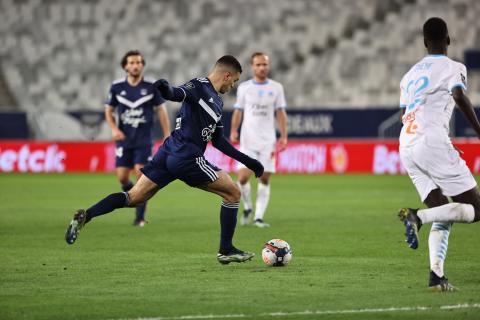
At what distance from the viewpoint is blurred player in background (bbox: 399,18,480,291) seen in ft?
26.6

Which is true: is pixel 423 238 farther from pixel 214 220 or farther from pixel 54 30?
pixel 54 30

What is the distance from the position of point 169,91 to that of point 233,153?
1395 mm

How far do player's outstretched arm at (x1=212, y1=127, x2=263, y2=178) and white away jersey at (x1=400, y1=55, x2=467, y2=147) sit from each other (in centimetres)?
243

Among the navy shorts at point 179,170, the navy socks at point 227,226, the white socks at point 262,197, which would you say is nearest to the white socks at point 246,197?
the white socks at point 262,197

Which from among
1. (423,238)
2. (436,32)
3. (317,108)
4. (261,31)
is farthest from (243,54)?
(436,32)

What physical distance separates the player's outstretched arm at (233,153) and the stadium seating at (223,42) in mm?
23252

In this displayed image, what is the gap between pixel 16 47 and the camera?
121ft

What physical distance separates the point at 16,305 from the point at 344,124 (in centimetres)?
2430

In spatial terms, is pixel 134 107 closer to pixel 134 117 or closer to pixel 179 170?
pixel 134 117

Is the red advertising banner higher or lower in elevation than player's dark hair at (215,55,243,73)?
higher

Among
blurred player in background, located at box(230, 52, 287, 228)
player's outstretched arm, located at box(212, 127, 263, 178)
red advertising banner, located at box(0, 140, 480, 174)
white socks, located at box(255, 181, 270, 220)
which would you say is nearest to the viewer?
player's outstretched arm, located at box(212, 127, 263, 178)

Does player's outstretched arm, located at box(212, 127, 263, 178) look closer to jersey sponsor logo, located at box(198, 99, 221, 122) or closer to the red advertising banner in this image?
jersey sponsor logo, located at box(198, 99, 221, 122)

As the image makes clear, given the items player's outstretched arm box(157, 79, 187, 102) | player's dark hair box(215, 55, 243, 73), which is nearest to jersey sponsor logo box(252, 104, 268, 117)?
player's dark hair box(215, 55, 243, 73)

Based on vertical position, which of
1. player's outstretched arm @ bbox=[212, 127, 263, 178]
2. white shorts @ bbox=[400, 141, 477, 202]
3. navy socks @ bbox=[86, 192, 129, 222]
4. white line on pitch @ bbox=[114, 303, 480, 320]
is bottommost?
white line on pitch @ bbox=[114, 303, 480, 320]
